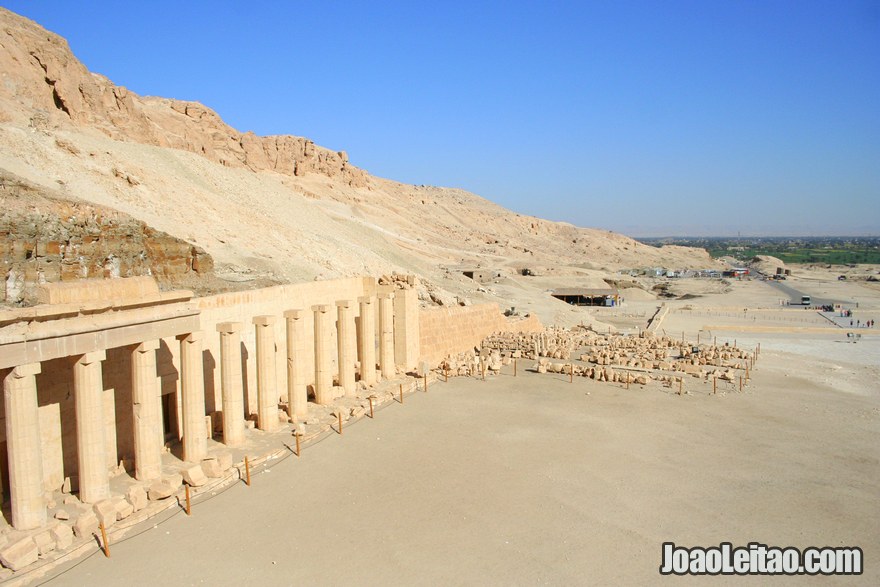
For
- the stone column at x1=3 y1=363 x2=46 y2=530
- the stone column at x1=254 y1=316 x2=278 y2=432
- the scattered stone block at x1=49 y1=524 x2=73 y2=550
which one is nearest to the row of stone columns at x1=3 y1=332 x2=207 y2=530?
the stone column at x1=3 y1=363 x2=46 y2=530

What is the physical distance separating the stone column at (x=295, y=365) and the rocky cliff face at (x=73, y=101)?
2227cm

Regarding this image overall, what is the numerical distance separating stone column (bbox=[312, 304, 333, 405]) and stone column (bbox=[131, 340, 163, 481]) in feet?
16.8

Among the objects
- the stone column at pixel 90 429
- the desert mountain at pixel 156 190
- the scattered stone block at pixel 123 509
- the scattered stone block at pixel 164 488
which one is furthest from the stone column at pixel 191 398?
the desert mountain at pixel 156 190

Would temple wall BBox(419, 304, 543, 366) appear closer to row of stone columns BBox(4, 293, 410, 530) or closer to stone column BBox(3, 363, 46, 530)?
row of stone columns BBox(4, 293, 410, 530)

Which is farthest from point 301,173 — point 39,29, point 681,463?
point 681,463

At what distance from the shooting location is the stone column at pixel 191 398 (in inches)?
471

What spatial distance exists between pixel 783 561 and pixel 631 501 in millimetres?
2476

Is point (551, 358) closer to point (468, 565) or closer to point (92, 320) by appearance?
point (468, 565)

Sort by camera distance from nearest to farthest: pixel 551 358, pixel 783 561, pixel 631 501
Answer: pixel 783 561, pixel 631 501, pixel 551 358

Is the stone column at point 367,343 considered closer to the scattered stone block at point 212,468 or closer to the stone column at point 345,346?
the stone column at point 345,346

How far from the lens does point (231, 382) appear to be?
13.0 meters

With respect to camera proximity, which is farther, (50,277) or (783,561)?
(50,277)

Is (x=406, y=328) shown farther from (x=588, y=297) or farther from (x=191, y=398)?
(x=588, y=297)

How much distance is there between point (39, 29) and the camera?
36031 mm
